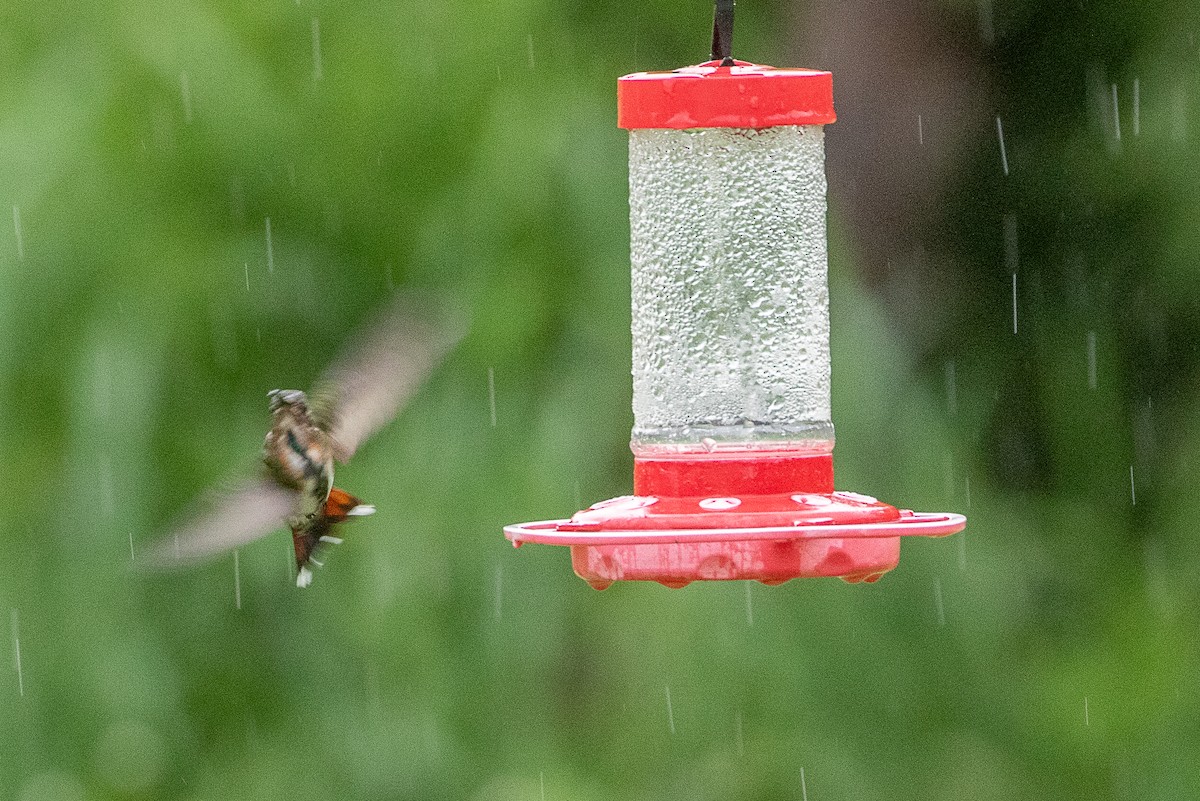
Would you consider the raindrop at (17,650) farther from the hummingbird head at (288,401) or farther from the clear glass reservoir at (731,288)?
the clear glass reservoir at (731,288)

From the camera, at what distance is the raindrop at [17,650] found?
20.7 ft

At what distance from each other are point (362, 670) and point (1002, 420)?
2.36 m

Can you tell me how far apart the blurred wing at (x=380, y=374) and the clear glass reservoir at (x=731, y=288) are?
1.46 feet

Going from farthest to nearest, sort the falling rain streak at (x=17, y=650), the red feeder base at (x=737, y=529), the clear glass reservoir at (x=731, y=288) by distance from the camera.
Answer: the falling rain streak at (x=17, y=650)
the clear glass reservoir at (x=731, y=288)
the red feeder base at (x=737, y=529)

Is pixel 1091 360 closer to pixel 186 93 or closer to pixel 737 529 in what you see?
pixel 186 93

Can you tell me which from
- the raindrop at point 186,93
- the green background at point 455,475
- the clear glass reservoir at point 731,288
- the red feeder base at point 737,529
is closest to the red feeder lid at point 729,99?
the clear glass reservoir at point 731,288

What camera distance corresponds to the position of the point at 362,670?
21.1 ft

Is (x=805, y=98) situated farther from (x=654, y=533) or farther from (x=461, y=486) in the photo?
(x=461, y=486)

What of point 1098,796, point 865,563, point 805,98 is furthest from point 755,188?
point 1098,796

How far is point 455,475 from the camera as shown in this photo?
21.0 ft

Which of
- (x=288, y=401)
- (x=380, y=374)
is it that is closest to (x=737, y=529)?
(x=380, y=374)

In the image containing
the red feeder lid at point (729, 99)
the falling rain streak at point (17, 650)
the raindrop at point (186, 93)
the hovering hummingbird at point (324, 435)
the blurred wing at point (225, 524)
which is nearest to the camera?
the red feeder lid at point (729, 99)

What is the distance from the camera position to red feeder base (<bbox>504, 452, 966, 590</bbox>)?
3305 millimetres

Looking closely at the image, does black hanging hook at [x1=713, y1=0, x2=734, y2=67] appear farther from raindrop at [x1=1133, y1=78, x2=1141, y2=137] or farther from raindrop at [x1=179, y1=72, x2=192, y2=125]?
raindrop at [x1=1133, y1=78, x2=1141, y2=137]
